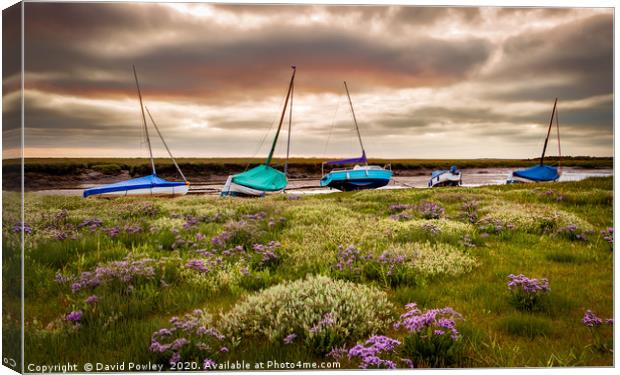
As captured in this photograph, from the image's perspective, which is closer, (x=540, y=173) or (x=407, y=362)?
(x=407, y=362)

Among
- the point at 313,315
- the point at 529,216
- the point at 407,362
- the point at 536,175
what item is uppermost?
the point at 536,175

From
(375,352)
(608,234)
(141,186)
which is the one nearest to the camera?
(375,352)

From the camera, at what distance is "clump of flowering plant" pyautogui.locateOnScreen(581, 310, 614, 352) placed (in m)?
5.28

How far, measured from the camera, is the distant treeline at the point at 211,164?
20.5ft

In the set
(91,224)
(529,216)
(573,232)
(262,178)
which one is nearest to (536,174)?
(529,216)

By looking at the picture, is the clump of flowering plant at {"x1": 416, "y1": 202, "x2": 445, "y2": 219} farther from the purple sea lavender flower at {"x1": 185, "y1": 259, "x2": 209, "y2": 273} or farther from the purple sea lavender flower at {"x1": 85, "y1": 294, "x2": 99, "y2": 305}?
the purple sea lavender flower at {"x1": 85, "y1": 294, "x2": 99, "y2": 305}

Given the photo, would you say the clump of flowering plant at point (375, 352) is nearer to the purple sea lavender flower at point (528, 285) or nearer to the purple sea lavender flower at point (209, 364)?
the purple sea lavender flower at point (209, 364)

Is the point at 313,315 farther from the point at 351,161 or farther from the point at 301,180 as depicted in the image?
the point at 351,161

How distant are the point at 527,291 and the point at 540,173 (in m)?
3.01

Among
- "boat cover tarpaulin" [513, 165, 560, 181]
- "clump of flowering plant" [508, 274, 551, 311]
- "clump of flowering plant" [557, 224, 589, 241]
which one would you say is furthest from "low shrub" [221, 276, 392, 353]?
"boat cover tarpaulin" [513, 165, 560, 181]

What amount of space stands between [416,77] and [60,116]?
17.7 ft

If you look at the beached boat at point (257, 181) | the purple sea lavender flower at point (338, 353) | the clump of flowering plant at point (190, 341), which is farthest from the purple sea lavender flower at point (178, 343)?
the beached boat at point (257, 181)

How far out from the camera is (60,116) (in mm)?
6184

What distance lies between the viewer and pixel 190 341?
5.05 meters
